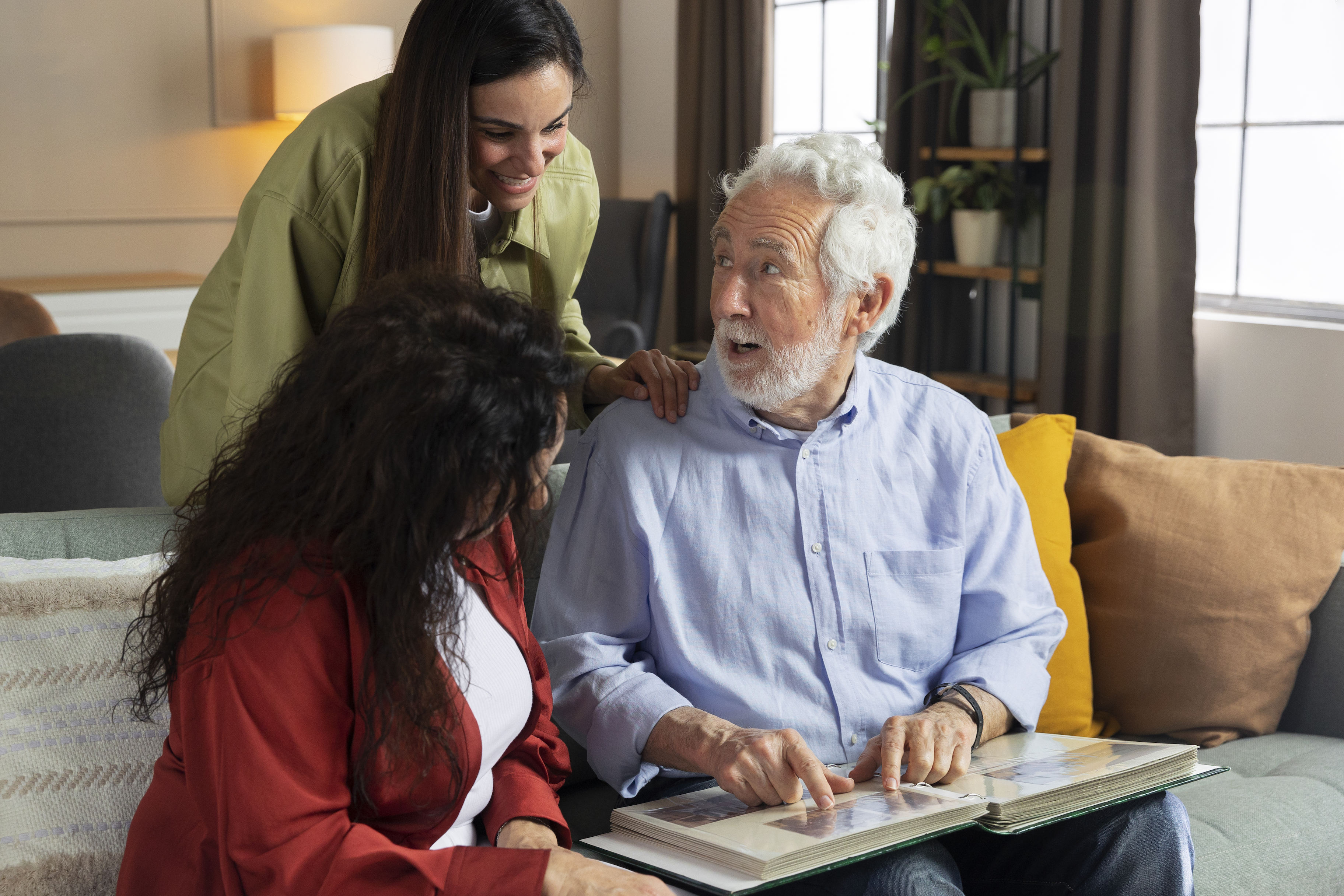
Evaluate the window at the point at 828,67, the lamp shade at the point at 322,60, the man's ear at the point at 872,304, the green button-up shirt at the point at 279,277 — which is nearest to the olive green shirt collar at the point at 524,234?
the green button-up shirt at the point at 279,277

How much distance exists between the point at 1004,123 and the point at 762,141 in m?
1.39

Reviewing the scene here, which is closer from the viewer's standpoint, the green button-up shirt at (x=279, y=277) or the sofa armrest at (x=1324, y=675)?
the green button-up shirt at (x=279, y=277)

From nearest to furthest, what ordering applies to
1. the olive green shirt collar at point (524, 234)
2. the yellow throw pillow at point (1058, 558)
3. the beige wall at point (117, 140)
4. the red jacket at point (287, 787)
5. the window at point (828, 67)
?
the red jacket at point (287, 787)
the olive green shirt collar at point (524, 234)
the yellow throw pillow at point (1058, 558)
the window at point (828, 67)
the beige wall at point (117, 140)

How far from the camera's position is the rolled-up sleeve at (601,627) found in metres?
1.48

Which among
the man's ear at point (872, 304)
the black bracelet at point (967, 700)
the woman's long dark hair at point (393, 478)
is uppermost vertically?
the man's ear at point (872, 304)

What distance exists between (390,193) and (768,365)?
0.53 meters

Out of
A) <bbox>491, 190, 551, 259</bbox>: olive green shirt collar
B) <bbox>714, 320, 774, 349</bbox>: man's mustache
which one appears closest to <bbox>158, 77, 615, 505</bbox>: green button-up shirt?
<bbox>491, 190, 551, 259</bbox>: olive green shirt collar

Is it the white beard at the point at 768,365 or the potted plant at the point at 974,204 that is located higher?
the potted plant at the point at 974,204

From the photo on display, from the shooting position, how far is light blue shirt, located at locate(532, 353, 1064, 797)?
61.0 inches

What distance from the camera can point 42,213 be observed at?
5148mm

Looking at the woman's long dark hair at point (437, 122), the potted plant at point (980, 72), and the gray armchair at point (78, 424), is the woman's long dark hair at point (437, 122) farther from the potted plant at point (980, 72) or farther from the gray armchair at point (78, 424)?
the potted plant at point (980, 72)

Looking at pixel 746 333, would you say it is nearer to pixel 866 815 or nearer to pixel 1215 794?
pixel 866 815

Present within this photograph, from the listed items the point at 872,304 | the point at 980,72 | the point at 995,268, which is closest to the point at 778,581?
the point at 872,304

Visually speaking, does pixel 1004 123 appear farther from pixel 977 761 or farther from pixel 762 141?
pixel 977 761
